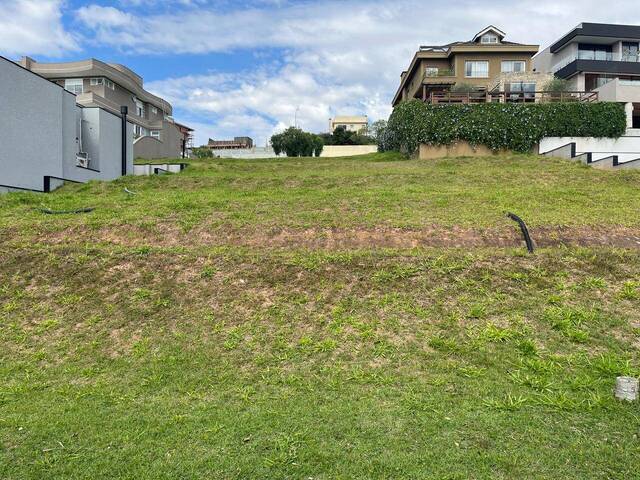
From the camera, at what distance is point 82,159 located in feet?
56.6

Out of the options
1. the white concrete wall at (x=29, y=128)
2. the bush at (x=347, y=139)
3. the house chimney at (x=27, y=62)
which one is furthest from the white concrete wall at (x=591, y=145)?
the house chimney at (x=27, y=62)

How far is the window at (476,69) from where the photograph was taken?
34.4 m

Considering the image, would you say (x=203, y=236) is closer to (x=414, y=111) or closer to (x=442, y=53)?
(x=414, y=111)

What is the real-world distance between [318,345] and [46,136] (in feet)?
46.9

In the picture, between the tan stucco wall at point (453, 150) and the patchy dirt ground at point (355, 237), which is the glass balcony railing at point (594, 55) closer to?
the tan stucco wall at point (453, 150)

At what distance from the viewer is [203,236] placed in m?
7.96

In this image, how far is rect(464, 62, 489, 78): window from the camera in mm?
34375

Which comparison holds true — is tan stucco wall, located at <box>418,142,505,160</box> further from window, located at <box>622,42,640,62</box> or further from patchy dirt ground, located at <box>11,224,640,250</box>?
window, located at <box>622,42,640,62</box>

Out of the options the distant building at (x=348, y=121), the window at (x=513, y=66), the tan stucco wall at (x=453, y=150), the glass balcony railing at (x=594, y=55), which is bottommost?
the tan stucco wall at (x=453, y=150)

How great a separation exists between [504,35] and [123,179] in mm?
33106

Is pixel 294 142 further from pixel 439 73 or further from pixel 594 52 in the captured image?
pixel 594 52

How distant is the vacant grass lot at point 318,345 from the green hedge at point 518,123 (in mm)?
11205

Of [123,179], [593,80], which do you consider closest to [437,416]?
[123,179]

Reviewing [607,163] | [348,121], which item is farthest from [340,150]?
[348,121]
